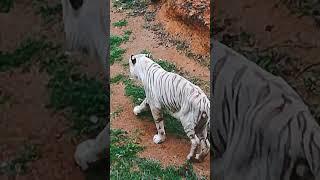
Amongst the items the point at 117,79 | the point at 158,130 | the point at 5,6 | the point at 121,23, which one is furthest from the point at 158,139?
the point at 5,6

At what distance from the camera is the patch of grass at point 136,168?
303 centimetres

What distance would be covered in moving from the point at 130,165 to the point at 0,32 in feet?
3.60

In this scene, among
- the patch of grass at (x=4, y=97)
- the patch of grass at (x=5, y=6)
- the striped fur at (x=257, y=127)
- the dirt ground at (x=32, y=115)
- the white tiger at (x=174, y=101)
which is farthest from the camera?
the patch of grass at (x=5, y=6)

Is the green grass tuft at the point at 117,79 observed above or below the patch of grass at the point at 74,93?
above

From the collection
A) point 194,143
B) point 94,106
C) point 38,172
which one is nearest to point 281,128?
point 194,143

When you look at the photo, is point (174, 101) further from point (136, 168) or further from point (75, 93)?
point (75, 93)

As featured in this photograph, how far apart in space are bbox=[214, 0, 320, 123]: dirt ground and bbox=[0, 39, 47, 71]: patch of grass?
0.98 meters

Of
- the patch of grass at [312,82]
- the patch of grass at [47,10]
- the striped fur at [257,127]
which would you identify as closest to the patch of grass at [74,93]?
the patch of grass at [47,10]

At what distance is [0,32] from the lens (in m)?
3.52

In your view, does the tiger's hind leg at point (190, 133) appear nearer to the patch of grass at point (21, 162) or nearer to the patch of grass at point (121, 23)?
the patch of grass at point (121, 23)

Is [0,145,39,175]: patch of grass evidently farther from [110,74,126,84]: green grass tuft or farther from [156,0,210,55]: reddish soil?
[156,0,210,55]: reddish soil

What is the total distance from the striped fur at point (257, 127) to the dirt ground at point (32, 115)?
0.72 metres

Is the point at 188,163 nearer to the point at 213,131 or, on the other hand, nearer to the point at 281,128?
the point at 213,131

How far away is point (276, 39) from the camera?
319cm
